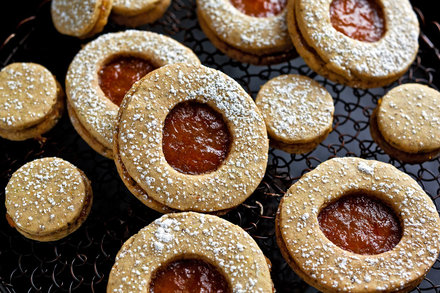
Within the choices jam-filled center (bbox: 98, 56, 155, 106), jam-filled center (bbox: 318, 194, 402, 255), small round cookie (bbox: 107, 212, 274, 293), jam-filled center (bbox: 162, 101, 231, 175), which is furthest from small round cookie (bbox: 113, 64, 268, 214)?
jam-filled center (bbox: 318, 194, 402, 255)

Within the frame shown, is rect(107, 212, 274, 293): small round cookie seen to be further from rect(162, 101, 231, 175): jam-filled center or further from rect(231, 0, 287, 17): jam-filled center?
rect(231, 0, 287, 17): jam-filled center

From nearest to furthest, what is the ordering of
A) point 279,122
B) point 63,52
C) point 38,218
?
point 38,218, point 279,122, point 63,52

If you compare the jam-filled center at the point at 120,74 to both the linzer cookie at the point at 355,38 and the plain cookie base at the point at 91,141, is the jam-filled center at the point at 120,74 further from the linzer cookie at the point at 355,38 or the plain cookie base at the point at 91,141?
the linzer cookie at the point at 355,38

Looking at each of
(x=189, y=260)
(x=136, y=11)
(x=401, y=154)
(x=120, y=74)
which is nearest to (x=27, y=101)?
(x=120, y=74)

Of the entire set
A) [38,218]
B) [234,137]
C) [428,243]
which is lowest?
[428,243]

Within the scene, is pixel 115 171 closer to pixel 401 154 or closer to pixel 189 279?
pixel 189 279

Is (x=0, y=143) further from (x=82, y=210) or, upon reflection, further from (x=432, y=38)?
(x=432, y=38)

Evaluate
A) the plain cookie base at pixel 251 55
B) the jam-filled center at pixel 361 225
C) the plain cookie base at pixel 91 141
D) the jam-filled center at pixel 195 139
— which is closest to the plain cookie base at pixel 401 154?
the jam-filled center at pixel 361 225

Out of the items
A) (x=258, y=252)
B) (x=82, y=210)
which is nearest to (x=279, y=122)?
(x=258, y=252)
